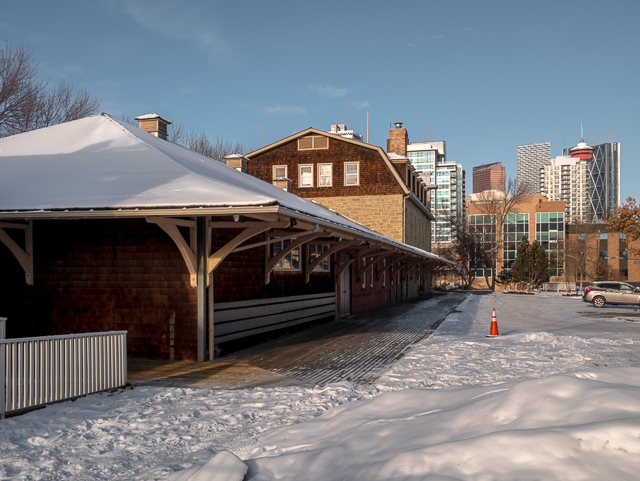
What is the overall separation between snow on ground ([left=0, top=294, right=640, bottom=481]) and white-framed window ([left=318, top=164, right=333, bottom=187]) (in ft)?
76.1

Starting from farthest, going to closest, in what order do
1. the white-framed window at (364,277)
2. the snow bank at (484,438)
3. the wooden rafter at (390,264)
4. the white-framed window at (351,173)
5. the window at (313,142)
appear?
the window at (313,142) → the white-framed window at (351,173) → the wooden rafter at (390,264) → the white-framed window at (364,277) → the snow bank at (484,438)

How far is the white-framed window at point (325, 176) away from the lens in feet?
104

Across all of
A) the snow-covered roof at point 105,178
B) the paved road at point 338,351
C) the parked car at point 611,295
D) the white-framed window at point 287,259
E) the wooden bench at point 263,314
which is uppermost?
the snow-covered roof at point 105,178

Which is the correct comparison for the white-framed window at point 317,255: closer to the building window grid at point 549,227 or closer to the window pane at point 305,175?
the window pane at point 305,175

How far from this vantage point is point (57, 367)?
6.88 m

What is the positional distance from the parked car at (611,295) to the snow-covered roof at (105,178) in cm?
2453

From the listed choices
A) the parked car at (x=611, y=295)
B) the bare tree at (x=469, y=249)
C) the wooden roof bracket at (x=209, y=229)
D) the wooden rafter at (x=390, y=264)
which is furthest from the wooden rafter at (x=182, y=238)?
the bare tree at (x=469, y=249)

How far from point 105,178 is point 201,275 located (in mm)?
2511

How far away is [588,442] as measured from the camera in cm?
311

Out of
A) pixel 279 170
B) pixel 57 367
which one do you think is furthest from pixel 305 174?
pixel 57 367

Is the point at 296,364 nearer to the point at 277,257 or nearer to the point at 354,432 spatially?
the point at 277,257

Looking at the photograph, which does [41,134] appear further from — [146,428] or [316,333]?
[146,428]

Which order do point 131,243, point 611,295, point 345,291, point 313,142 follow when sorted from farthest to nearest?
1. point 313,142
2. point 611,295
3. point 345,291
4. point 131,243

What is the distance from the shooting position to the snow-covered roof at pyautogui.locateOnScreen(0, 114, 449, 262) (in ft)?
29.3
